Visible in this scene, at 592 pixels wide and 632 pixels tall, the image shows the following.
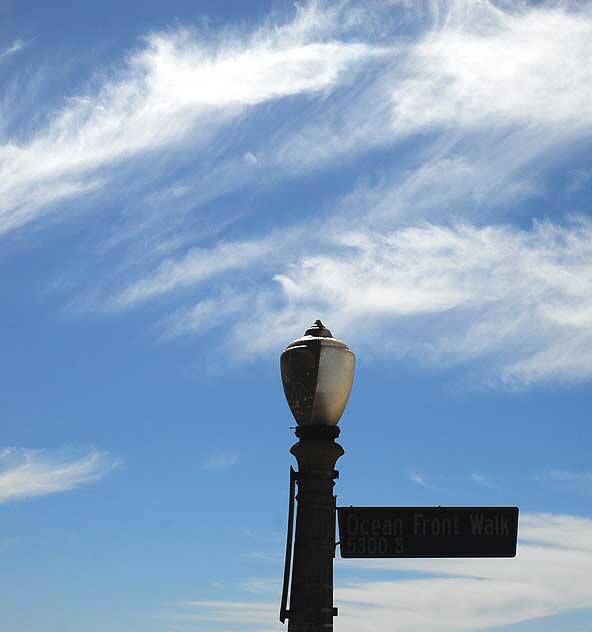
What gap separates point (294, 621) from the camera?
596cm

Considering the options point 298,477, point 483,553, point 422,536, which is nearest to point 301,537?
point 298,477

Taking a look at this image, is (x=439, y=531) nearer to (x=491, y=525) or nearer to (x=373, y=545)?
(x=491, y=525)

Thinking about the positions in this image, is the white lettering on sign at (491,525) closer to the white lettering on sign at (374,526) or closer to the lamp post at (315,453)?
the white lettering on sign at (374,526)

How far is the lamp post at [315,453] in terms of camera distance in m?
6.01

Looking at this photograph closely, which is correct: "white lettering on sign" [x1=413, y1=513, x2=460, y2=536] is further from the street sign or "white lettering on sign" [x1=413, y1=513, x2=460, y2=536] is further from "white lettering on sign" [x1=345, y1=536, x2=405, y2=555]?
"white lettering on sign" [x1=345, y1=536, x2=405, y2=555]

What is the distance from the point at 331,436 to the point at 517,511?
1376 mm

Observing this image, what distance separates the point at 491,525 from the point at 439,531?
0.36 meters

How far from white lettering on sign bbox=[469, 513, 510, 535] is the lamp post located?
1015mm

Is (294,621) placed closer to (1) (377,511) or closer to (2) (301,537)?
(2) (301,537)

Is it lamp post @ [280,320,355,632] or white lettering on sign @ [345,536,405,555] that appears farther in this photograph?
white lettering on sign @ [345,536,405,555]

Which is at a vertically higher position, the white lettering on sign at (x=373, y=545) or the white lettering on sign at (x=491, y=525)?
the white lettering on sign at (x=491, y=525)

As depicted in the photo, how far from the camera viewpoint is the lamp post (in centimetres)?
601

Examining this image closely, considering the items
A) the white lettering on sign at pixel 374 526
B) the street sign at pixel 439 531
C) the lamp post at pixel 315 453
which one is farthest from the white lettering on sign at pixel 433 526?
the lamp post at pixel 315 453

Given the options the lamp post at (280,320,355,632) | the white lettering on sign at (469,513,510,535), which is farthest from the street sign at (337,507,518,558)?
the lamp post at (280,320,355,632)
